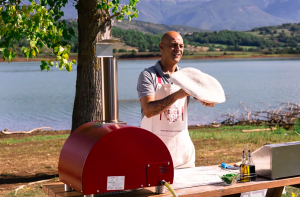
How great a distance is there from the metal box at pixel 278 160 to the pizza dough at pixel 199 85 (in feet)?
1.58

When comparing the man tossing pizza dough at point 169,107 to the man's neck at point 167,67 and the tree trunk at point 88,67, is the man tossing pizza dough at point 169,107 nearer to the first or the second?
the man's neck at point 167,67

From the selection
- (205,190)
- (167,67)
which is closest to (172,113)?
(167,67)

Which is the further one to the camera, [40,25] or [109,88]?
[40,25]

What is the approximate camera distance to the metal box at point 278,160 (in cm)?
289

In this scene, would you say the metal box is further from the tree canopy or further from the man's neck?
the tree canopy

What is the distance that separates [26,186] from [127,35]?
61.5 metres

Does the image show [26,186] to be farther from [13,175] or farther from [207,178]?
[207,178]

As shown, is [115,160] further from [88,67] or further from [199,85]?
[88,67]

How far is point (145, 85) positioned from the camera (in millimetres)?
3359

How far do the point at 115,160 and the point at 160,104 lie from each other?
875 mm

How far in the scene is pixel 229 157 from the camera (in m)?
7.64

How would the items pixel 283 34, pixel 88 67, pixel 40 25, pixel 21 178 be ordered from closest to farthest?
1. pixel 40 25
2. pixel 88 67
3. pixel 21 178
4. pixel 283 34

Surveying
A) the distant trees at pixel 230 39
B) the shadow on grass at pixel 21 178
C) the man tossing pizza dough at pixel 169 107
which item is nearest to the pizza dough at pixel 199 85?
the man tossing pizza dough at pixel 169 107

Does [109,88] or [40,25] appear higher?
[40,25]
